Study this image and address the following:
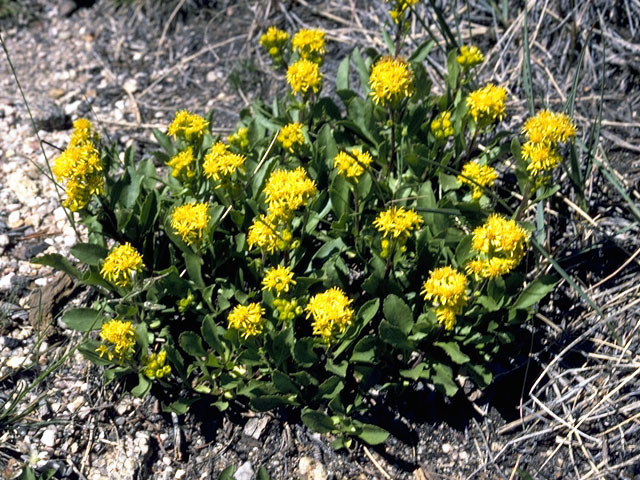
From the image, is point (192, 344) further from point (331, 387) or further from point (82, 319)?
point (331, 387)

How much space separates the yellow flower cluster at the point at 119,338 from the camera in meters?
2.94

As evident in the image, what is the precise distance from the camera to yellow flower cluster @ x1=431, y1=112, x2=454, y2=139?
11.6 ft

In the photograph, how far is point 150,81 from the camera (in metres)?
5.25

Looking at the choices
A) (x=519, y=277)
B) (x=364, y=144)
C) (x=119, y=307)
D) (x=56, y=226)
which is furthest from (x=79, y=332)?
(x=519, y=277)

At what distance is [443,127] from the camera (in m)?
3.57

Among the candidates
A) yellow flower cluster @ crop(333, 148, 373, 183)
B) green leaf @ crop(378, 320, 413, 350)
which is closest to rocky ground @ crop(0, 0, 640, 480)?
green leaf @ crop(378, 320, 413, 350)

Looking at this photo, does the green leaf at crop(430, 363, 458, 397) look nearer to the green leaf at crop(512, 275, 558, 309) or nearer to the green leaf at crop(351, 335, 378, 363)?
the green leaf at crop(351, 335, 378, 363)

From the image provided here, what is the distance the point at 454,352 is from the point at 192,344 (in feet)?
3.89

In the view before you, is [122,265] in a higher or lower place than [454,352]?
higher

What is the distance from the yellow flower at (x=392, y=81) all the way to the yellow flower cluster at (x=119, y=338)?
156 centimetres

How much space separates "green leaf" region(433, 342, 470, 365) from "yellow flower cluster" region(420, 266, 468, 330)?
0.27 metres

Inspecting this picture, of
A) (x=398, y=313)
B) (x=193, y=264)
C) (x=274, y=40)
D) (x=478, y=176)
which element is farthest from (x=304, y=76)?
(x=398, y=313)

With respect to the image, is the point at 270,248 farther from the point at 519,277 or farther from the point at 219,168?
the point at 519,277

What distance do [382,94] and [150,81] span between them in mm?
2577
